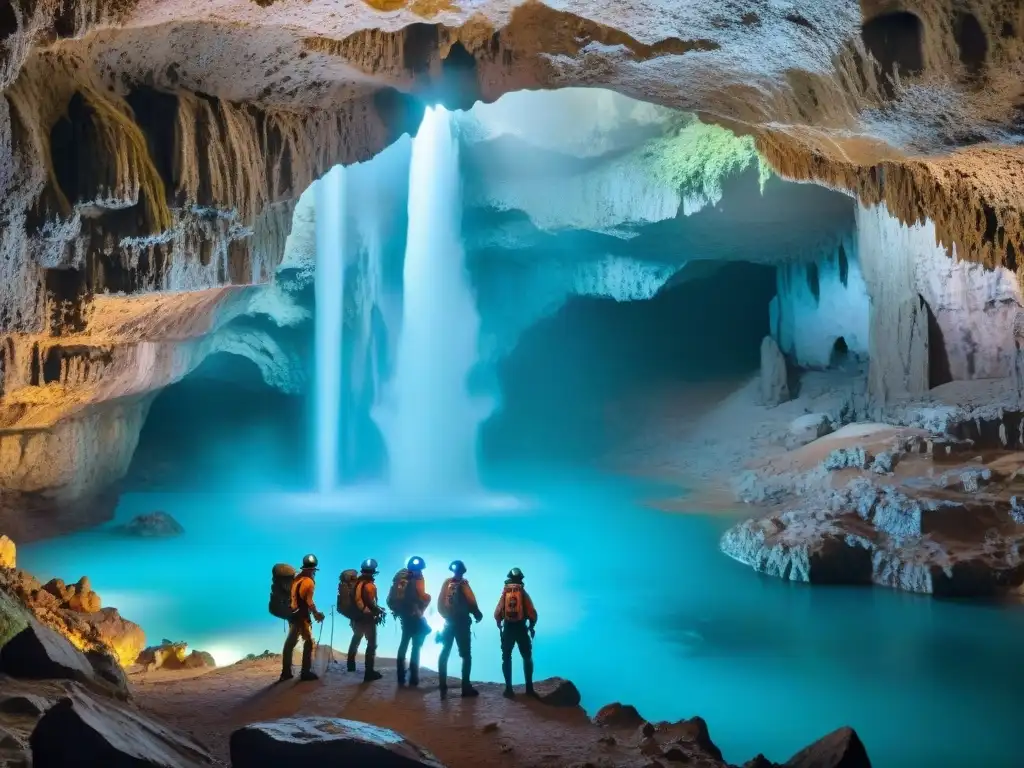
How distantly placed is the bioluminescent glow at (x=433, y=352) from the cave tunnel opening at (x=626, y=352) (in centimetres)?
273

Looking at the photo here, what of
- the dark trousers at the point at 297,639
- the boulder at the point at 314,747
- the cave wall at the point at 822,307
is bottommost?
the dark trousers at the point at 297,639

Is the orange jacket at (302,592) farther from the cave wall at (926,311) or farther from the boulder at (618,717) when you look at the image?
the cave wall at (926,311)

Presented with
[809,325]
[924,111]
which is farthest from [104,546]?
[809,325]

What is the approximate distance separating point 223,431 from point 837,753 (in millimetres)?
22903

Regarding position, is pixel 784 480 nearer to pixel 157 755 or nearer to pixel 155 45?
pixel 155 45

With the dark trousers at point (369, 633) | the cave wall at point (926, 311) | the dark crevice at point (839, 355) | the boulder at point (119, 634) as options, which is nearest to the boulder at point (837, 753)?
the dark trousers at point (369, 633)

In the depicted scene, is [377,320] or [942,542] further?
[377,320]

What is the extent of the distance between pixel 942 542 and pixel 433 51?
344 inches

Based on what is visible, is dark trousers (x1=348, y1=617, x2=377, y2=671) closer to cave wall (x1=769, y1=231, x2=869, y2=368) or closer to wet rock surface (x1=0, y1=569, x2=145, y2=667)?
wet rock surface (x1=0, y1=569, x2=145, y2=667)

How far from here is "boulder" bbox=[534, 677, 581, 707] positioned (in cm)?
667

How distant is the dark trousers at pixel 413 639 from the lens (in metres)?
6.54

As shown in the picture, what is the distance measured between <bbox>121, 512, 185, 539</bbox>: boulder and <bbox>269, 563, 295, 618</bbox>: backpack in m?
9.97

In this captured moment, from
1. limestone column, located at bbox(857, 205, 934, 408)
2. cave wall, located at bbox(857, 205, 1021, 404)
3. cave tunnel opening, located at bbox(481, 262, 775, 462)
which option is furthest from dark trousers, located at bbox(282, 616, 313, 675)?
cave tunnel opening, located at bbox(481, 262, 775, 462)

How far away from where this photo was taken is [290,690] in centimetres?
656
